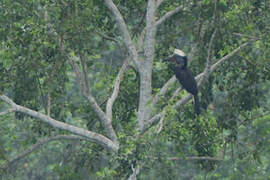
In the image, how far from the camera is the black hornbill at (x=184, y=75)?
1126 cm

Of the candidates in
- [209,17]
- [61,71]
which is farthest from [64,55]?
[209,17]

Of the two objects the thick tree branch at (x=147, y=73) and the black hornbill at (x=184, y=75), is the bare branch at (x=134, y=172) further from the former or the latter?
the black hornbill at (x=184, y=75)

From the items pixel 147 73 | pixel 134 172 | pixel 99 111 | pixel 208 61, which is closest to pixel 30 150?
pixel 99 111

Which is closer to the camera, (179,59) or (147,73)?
(147,73)

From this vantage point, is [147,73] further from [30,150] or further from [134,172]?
[30,150]

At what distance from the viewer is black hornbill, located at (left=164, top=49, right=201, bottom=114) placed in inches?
443

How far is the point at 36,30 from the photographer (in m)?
10.4

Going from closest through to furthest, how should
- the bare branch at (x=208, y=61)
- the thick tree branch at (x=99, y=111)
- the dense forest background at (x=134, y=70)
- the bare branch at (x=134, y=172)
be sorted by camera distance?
1. the bare branch at (x=134, y=172)
2. the bare branch at (x=208, y=61)
3. the dense forest background at (x=134, y=70)
4. the thick tree branch at (x=99, y=111)

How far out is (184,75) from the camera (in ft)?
37.6

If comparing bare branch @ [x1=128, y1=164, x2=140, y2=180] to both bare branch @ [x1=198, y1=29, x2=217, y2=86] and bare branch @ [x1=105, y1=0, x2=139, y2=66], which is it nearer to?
bare branch @ [x1=198, y1=29, x2=217, y2=86]

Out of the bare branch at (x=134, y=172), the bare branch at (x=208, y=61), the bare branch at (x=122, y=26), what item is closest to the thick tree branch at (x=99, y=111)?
the bare branch at (x=122, y=26)

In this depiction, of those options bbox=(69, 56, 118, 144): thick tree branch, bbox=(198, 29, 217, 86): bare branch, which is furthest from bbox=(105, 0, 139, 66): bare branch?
bbox=(198, 29, 217, 86): bare branch

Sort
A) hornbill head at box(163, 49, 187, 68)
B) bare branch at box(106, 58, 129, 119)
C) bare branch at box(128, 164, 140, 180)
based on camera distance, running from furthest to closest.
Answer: hornbill head at box(163, 49, 187, 68) → bare branch at box(106, 58, 129, 119) → bare branch at box(128, 164, 140, 180)

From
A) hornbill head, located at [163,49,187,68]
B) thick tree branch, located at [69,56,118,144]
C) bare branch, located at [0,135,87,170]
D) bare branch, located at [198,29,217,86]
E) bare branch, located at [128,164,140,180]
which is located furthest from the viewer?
hornbill head, located at [163,49,187,68]
